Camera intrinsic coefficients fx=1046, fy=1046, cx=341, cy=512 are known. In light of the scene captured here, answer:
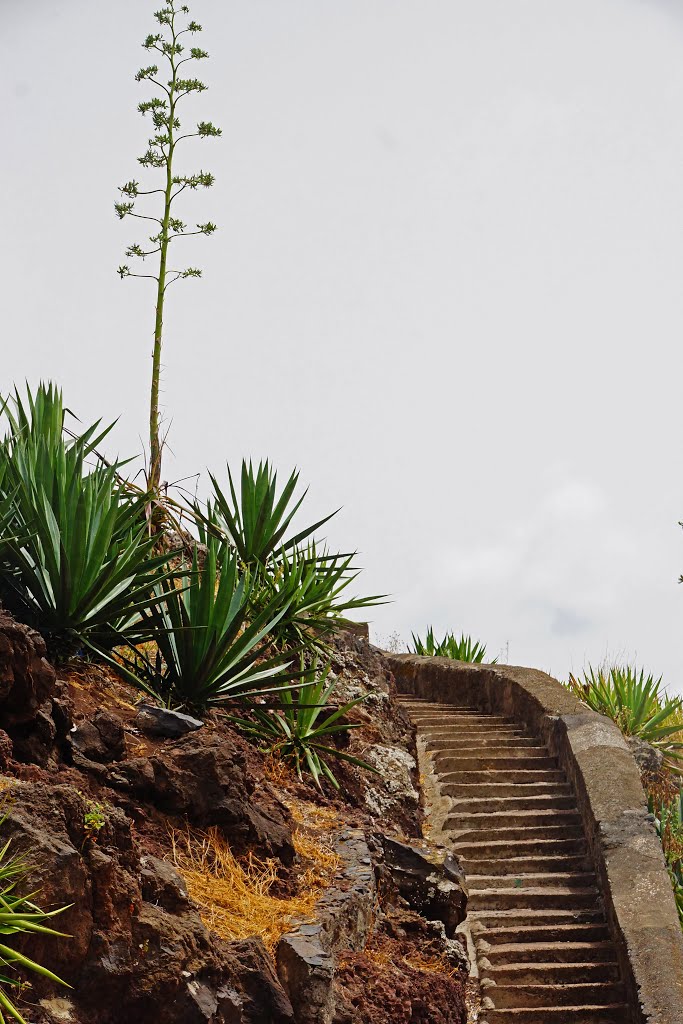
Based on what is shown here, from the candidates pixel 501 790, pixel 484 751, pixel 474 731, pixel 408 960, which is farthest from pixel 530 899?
pixel 474 731

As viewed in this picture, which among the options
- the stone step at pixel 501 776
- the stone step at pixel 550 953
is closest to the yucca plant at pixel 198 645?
the stone step at pixel 550 953

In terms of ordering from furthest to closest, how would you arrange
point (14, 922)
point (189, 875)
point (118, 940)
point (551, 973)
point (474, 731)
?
point (474, 731)
point (551, 973)
point (189, 875)
point (118, 940)
point (14, 922)

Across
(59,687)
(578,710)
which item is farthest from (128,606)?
(578,710)

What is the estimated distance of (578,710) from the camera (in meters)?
11.7

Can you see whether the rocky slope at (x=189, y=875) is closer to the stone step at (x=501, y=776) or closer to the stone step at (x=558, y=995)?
the stone step at (x=558, y=995)

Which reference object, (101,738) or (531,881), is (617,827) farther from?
(101,738)

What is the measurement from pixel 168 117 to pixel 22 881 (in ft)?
34.5

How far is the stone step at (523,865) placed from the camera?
374 inches

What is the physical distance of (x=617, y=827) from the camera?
9422 millimetres

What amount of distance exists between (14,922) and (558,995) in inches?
234

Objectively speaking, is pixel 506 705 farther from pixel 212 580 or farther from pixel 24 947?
pixel 24 947

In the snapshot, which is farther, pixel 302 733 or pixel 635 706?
pixel 635 706

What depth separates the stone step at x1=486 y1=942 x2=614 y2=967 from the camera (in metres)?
8.41

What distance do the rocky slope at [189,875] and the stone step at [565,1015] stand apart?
1.29 meters
